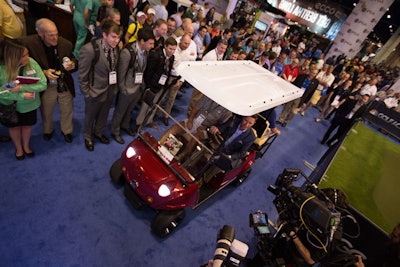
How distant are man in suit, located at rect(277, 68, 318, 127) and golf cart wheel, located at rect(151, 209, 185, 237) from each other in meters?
5.71

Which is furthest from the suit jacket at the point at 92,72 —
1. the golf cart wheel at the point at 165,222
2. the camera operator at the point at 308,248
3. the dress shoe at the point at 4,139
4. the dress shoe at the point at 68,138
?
the camera operator at the point at 308,248

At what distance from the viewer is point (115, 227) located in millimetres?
3129

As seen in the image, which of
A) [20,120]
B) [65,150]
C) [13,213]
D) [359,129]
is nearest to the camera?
[13,213]

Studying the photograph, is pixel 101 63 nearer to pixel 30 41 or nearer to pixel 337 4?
pixel 30 41

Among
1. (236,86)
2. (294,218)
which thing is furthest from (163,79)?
(294,218)

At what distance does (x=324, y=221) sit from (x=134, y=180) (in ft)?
7.51

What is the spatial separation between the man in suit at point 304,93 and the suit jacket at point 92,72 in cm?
559

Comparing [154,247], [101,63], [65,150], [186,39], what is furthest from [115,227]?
[186,39]

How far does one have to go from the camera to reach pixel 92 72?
10.8ft

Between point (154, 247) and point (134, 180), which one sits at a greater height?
point (134, 180)

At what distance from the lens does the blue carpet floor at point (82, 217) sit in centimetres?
268

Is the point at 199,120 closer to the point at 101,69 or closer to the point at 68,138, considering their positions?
the point at 101,69

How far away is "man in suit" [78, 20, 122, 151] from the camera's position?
3.03m

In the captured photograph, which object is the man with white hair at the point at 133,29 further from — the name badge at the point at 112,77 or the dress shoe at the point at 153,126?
the dress shoe at the point at 153,126
